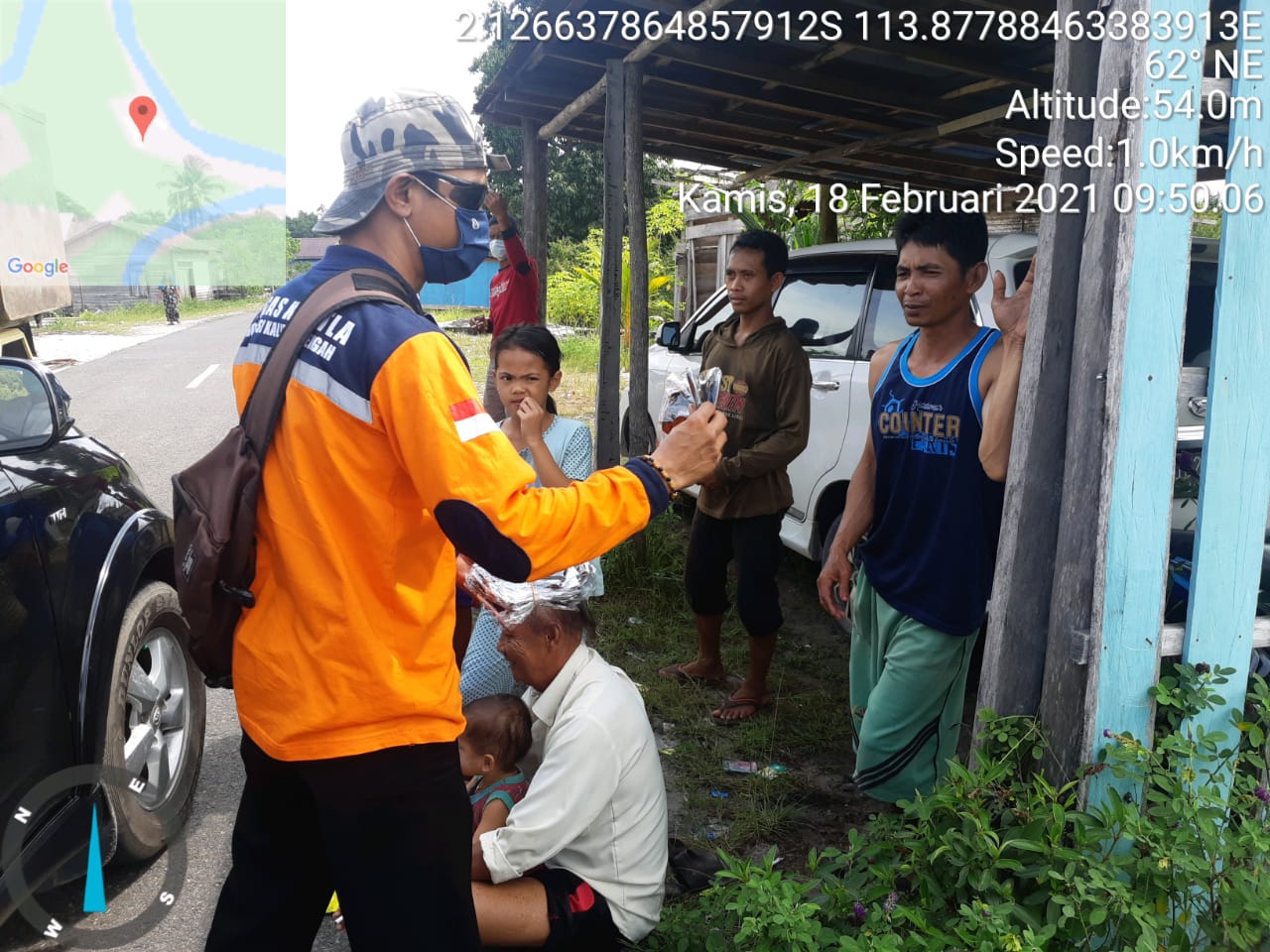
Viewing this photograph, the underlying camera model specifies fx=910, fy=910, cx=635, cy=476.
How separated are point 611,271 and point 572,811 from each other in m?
3.52

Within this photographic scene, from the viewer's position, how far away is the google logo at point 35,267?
1252 cm

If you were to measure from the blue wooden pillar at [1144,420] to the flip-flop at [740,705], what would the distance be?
1.98m

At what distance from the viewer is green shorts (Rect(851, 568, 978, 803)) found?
2.57 meters

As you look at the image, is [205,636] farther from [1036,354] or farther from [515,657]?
[1036,354]

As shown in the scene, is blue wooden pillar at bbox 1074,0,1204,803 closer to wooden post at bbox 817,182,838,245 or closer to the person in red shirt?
the person in red shirt

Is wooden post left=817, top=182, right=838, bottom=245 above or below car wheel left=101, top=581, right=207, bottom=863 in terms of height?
above

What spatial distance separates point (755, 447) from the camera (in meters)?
3.61

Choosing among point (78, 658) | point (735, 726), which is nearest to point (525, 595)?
point (78, 658)

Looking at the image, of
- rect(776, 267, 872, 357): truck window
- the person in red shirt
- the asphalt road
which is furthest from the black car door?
rect(776, 267, 872, 357): truck window

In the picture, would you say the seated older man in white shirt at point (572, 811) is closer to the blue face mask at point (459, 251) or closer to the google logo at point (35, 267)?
the blue face mask at point (459, 251)

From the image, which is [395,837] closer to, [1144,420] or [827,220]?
[1144,420]

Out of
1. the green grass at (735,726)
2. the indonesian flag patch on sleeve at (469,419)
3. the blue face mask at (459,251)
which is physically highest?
the blue face mask at (459,251)

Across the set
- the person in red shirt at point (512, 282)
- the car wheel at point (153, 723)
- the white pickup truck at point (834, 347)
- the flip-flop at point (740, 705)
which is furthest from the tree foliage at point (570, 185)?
the car wheel at point (153, 723)

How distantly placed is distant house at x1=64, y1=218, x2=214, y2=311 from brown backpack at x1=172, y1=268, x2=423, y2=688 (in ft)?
157
